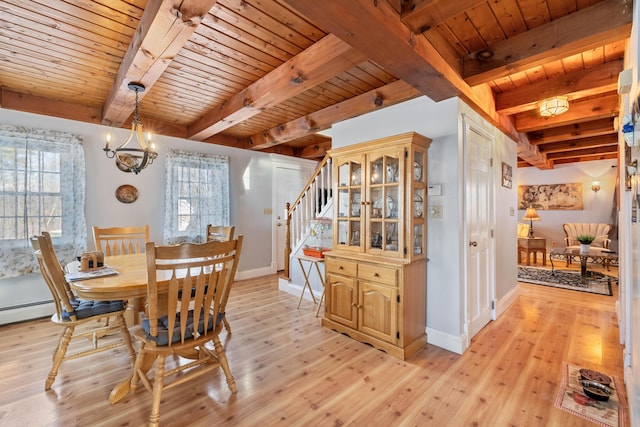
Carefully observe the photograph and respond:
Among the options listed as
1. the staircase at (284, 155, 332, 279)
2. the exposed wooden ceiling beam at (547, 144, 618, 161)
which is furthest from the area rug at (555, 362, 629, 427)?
the exposed wooden ceiling beam at (547, 144, 618, 161)

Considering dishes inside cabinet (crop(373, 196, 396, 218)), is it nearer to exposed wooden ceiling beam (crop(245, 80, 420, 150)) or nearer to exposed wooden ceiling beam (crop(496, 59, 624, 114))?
exposed wooden ceiling beam (crop(245, 80, 420, 150))

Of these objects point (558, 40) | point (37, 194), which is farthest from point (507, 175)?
point (37, 194)

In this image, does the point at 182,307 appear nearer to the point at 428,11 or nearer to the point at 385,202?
the point at 385,202

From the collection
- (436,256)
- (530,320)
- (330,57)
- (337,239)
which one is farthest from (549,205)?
(330,57)

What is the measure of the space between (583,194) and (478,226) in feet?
19.7

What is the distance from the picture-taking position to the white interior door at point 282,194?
566 cm

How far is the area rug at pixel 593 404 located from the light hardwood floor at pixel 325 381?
2.5 inches

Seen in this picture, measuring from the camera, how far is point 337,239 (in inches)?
119

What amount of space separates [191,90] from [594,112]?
4508 mm

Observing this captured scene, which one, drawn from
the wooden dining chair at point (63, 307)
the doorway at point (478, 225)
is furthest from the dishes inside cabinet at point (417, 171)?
the wooden dining chair at point (63, 307)

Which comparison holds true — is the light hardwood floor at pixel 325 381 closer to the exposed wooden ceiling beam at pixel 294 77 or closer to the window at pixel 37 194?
the window at pixel 37 194

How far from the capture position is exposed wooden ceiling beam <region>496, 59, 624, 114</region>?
98.3 inches

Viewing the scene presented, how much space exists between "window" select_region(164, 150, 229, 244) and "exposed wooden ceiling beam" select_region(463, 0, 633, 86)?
375cm

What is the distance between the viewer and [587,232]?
6395 mm
